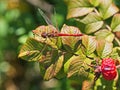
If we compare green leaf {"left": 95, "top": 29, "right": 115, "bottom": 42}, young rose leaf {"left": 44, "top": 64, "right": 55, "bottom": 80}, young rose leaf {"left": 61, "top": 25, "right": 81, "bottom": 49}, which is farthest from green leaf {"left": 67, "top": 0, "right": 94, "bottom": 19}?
young rose leaf {"left": 44, "top": 64, "right": 55, "bottom": 80}

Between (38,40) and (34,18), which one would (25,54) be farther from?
(34,18)

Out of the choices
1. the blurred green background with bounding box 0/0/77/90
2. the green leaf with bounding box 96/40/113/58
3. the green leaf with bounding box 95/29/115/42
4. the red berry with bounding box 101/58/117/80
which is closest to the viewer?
the red berry with bounding box 101/58/117/80

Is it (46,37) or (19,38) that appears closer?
(46,37)

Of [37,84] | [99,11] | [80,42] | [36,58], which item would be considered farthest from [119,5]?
[37,84]

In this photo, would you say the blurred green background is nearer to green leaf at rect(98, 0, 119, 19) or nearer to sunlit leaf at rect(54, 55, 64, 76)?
green leaf at rect(98, 0, 119, 19)

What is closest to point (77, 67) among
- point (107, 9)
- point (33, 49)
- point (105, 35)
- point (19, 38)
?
point (33, 49)

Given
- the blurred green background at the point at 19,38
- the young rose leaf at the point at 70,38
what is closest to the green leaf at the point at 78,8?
the young rose leaf at the point at 70,38

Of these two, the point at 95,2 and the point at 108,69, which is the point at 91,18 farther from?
the point at 108,69
